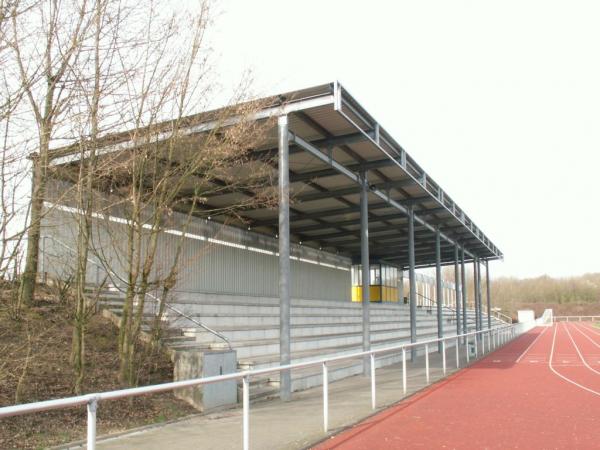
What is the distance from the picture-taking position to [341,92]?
449 inches

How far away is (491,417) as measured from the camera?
8.99 m

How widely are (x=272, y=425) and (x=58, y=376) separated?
136 inches

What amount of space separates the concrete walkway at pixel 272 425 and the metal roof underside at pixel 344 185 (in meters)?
4.31

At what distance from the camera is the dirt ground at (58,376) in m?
7.05

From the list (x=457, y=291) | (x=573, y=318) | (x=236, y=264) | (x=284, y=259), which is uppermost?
(x=236, y=264)

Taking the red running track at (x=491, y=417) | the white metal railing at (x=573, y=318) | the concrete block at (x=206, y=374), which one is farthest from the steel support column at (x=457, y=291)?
the white metal railing at (x=573, y=318)

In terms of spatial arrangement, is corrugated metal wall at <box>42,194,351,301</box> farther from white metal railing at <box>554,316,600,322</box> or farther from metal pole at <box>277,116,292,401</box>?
white metal railing at <box>554,316,600,322</box>

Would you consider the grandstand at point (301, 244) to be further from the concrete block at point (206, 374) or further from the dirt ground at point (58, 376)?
the dirt ground at point (58, 376)

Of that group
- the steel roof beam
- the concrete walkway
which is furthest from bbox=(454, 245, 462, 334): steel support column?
the concrete walkway

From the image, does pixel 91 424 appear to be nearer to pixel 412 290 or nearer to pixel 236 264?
pixel 412 290

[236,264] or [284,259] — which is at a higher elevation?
[236,264]

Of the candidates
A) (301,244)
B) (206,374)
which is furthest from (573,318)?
(206,374)

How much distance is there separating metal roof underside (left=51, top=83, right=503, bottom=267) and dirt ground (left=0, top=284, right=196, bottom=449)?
3.98 m

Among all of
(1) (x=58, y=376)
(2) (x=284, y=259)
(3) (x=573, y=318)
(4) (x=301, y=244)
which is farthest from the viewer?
(3) (x=573, y=318)
